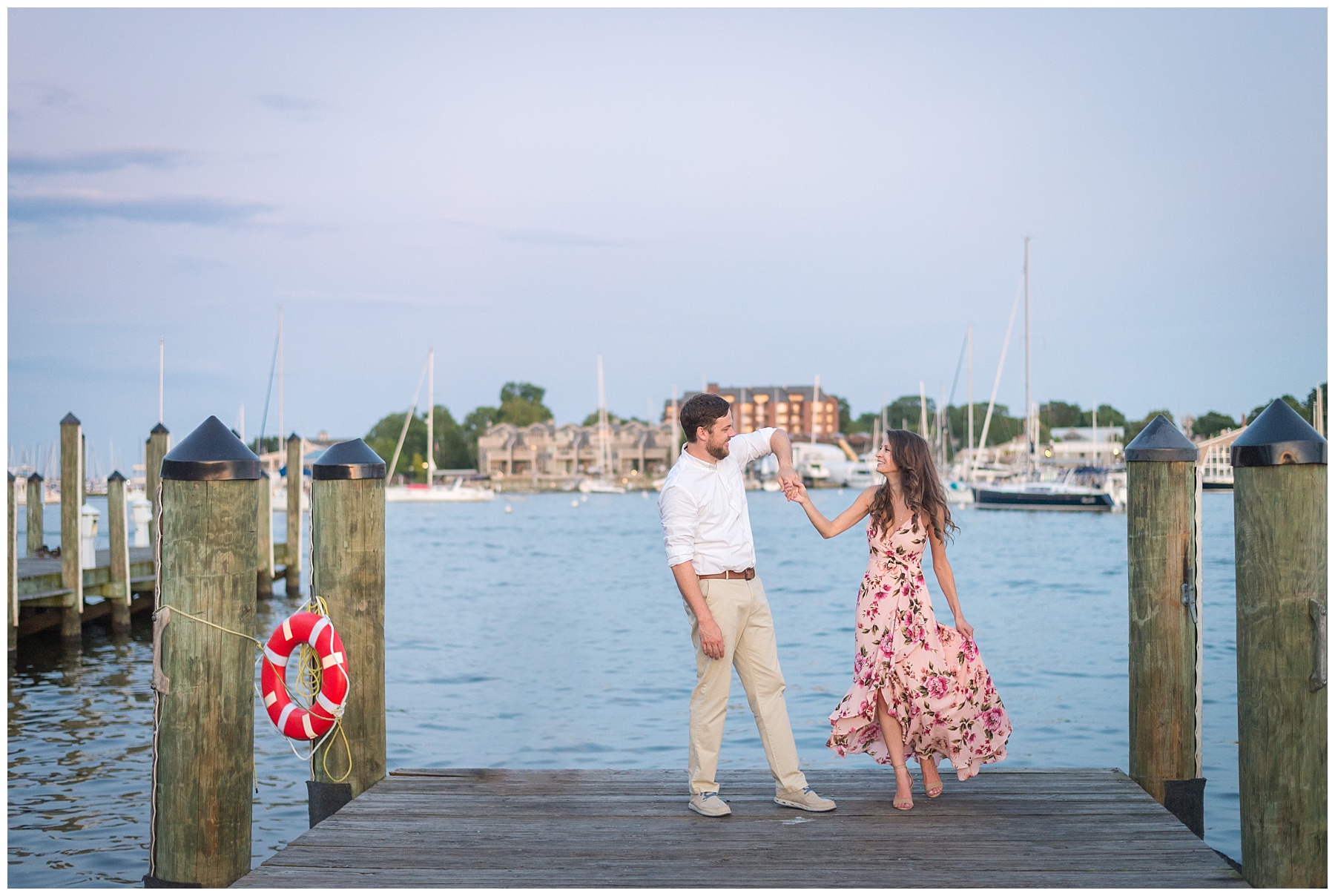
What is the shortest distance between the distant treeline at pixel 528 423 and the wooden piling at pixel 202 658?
373ft

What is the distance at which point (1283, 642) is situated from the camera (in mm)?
3861

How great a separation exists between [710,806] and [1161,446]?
8.20ft

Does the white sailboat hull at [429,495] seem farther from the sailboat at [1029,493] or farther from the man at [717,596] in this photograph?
the man at [717,596]

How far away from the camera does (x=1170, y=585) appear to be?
540 centimetres

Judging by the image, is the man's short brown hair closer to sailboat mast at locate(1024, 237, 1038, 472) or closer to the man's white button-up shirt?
the man's white button-up shirt

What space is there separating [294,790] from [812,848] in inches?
243

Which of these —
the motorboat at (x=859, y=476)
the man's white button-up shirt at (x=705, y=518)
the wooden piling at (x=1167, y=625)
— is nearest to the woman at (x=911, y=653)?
the man's white button-up shirt at (x=705, y=518)

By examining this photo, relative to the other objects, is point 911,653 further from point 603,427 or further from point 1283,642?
point 603,427

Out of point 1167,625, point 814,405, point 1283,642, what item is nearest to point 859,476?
point 814,405

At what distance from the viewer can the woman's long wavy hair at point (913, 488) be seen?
510 centimetres

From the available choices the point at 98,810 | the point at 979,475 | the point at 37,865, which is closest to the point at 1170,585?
the point at 37,865

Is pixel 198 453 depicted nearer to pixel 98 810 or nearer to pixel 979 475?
pixel 98 810

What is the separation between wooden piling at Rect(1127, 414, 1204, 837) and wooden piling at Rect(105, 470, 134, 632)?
1397 cm

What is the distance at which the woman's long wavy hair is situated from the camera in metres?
5.10
